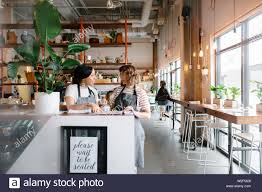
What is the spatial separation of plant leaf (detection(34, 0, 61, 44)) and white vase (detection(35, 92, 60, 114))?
344 millimetres

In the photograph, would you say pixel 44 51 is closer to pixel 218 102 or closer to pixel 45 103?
pixel 45 103

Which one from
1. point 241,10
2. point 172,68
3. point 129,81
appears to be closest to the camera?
point 129,81

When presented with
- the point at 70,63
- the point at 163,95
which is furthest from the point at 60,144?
the point at 163,95

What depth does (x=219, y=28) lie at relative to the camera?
16.6 feet

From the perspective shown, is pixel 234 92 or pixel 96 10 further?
pixel 96 10

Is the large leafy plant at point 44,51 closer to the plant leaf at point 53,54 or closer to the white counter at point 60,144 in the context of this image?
the plant leaf at point 53,54

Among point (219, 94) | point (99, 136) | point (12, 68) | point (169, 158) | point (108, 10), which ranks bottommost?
point (169, 158)

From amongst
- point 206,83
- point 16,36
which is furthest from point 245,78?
point 16,36

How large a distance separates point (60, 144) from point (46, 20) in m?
0.74

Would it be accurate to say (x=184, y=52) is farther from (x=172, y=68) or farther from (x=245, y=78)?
(x=172, y=68)

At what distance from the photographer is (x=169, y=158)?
4.62 m

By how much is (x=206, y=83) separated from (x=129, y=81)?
11.4 feet

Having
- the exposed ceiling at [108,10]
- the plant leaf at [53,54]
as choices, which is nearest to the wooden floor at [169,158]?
the plant leaf at [53,54]

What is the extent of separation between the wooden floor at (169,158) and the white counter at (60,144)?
1474 mm
